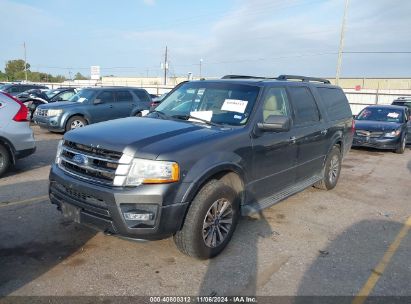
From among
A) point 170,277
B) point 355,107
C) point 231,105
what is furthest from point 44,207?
point 355,107

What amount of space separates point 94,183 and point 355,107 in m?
23.0

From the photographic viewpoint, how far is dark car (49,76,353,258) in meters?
3.40

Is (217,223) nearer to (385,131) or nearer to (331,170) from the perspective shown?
(331,170)

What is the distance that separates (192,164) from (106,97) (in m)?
10.6

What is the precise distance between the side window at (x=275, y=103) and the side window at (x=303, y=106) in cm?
23

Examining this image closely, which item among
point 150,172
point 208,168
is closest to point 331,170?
point 208,168

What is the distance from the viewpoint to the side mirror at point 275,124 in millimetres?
4293

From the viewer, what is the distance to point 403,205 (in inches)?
246

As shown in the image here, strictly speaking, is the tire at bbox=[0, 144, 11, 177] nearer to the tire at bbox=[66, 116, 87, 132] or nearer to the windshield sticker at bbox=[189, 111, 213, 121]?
the windshield sticker at bbox=[189, 111, 213, 121]

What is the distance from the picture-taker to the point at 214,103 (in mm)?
4758

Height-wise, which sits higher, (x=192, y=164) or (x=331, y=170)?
(x=192, y=164)

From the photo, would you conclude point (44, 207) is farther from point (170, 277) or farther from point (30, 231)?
point (170, 277)

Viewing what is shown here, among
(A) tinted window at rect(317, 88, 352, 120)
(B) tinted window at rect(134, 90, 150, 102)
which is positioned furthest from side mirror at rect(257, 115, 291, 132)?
(B) tinted window at rect(134, 90, 150, 102)

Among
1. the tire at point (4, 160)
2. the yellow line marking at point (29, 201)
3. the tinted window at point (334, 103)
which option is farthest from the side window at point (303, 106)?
the tire at point (4, 160)
